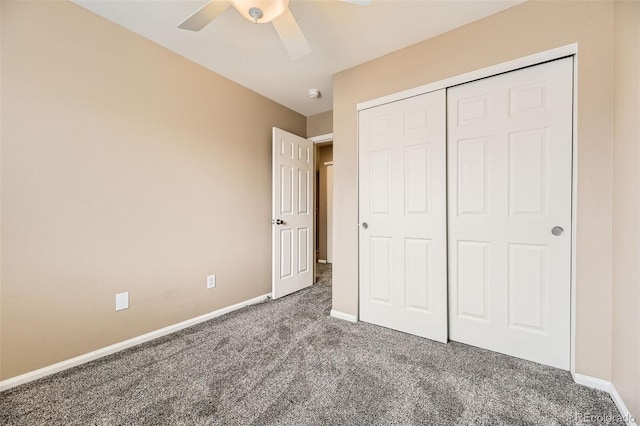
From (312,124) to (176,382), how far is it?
10.5 feet

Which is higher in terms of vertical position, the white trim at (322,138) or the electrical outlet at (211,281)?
the white trim at (322,138)

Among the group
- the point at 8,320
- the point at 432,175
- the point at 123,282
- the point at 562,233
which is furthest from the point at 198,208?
the point at 562,233

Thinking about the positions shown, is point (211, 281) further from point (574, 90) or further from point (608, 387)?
point (574, 90)

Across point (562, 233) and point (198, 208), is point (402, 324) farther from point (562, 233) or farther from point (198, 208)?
point (198, 208)

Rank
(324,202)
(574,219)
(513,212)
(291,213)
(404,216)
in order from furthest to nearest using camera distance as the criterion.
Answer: (324,202), (291,213), (404,216), (513,212), (574,219)

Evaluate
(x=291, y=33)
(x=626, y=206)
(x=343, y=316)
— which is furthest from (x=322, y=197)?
(x=626, y=206)

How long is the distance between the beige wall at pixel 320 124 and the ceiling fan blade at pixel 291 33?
1.78 meters

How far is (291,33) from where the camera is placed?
152 centimetres

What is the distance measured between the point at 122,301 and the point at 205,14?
2.01m

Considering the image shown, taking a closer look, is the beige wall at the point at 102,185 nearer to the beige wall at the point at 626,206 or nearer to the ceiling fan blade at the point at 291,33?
→ the ceiling fan blade at the point at 291,33

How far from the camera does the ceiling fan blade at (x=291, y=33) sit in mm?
1424

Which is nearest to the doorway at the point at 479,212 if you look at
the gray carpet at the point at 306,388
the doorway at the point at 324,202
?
the gray carpet at the point at 306,388

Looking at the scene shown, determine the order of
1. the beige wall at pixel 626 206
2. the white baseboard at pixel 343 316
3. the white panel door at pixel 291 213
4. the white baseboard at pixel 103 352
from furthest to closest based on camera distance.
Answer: the white panel door at pixel 291 213 < the white baseboard at pixel 343 316 < the white baseboard at pixel 103 352 < the beige wall at pixel 626 206

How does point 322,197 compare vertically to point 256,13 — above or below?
below
